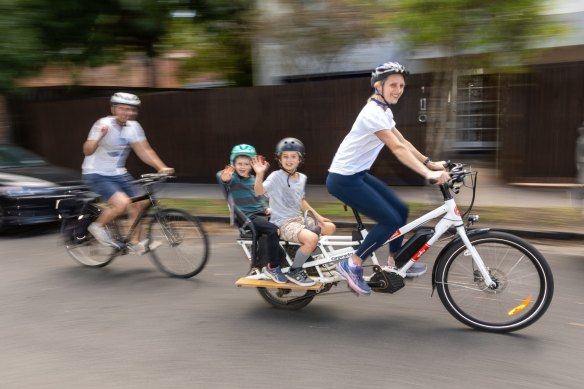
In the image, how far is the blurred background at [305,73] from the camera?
7.77 meters

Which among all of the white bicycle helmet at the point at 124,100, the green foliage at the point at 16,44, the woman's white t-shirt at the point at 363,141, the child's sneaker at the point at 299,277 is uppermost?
the green foliage at the point at 16,44

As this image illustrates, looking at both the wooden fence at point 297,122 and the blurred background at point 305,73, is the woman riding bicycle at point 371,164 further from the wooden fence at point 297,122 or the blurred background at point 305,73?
the wooden fence at point 297,122

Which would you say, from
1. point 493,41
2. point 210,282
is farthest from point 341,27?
point 210,282

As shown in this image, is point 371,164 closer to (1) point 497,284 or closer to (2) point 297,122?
(1) point 497,284

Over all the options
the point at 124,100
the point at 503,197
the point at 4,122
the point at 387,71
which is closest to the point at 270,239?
the point at 387,71

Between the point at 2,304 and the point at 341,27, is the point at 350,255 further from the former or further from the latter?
the point at 341,27

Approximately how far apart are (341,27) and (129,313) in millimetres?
7961

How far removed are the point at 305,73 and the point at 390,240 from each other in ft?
31.5

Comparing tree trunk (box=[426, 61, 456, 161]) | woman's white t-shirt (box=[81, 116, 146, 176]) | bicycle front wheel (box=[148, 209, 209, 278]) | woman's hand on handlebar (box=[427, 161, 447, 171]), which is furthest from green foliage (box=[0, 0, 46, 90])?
woman's hand on handlebar (box=[427, 161, 447, 171])

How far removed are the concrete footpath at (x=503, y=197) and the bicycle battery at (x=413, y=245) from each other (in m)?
3.53

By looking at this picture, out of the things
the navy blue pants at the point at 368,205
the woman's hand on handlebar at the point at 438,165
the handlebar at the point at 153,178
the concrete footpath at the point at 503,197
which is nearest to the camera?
the navy blue pants at the point at 368,205

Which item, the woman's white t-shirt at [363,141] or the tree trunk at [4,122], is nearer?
the woman's white t-shirt at [363,141]

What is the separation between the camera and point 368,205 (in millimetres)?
4172

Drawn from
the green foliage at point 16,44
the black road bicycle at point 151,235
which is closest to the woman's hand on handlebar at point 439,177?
the black road bicycle at point 151,235
